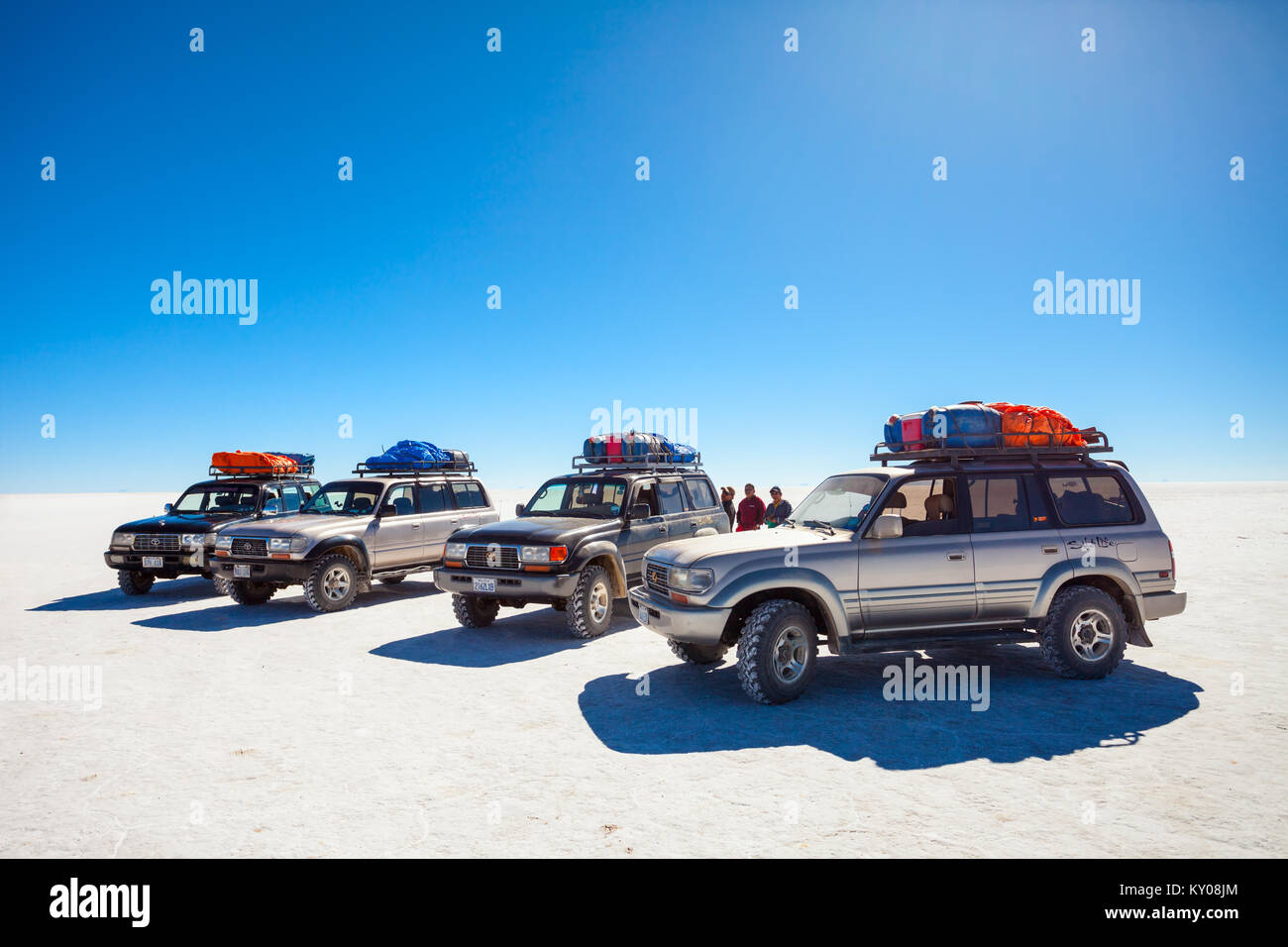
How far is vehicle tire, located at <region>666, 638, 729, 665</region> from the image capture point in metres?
7.45

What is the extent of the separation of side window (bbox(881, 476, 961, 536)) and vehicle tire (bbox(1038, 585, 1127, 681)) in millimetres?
1279

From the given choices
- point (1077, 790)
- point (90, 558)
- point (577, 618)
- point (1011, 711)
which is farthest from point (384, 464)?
point (90, 558)

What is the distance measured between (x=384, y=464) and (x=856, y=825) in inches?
427

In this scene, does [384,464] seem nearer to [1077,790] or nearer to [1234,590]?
[1077,790]

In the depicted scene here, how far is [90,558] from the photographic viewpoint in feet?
66.1

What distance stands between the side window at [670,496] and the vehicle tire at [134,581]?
9172mm

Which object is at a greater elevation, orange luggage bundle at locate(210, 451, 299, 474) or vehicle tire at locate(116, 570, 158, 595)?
orange luggage bundle at locate(210, 451, 299, 474)

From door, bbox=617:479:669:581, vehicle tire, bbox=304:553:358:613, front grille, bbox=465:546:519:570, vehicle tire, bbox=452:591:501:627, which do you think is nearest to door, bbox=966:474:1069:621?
door, bbox=617:479:669:581

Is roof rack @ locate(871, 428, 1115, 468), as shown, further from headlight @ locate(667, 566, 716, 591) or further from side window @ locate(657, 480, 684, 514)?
side window @ locate(657, 480, 684, 514)

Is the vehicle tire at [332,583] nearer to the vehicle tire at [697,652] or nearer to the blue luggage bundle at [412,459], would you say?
the blue luggage bundle at [412,459]

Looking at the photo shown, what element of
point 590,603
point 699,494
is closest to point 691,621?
point 590,603

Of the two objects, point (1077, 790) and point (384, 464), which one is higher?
point (384, 464)

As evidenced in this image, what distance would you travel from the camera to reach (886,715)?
586 cm

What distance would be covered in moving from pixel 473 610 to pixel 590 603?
1.73 m
